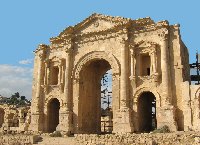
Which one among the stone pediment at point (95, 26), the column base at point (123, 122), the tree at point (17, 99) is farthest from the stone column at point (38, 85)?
the tree at point (17, 99)

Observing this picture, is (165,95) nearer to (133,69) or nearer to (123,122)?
(133,69)

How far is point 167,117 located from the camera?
1895 cm

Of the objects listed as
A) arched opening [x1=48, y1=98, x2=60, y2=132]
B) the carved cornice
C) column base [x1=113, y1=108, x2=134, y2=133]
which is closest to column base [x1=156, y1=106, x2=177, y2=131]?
column base [x1=113, y1=108, x2=134, y2=133]

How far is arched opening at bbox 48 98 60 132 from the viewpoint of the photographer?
25.7 meters

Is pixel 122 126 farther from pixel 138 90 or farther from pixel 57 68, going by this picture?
pixel 57 68

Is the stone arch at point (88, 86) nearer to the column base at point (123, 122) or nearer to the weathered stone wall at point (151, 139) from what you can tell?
the column base at point (123, 122)

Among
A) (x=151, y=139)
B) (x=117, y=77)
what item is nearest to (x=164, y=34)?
(x=117, y=77)

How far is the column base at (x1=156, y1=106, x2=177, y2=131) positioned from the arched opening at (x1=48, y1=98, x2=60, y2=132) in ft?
35.1

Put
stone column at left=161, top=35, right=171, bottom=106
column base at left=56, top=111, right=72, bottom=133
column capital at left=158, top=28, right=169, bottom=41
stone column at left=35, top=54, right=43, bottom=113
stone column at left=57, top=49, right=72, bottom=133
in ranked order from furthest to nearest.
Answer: stone column at left=35, top=54, right=43, bottom=113
stone column at left=57, top=49, right=72, bottom=133
column base at left=56, top=111, right=72, bottom=133
column capital at left=158, top=28, right=169, bottom=41
stone column at left=161, top=35, right=171, bottom=106

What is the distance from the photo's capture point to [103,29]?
2359cm

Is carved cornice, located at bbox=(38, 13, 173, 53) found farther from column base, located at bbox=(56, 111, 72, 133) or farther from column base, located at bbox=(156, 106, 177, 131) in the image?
column base, located at bbox=(56, 111, 72, 133)

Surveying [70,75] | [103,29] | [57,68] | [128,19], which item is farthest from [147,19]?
[57,68]

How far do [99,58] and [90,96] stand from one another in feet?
13.8

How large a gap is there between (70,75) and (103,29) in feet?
16.0
